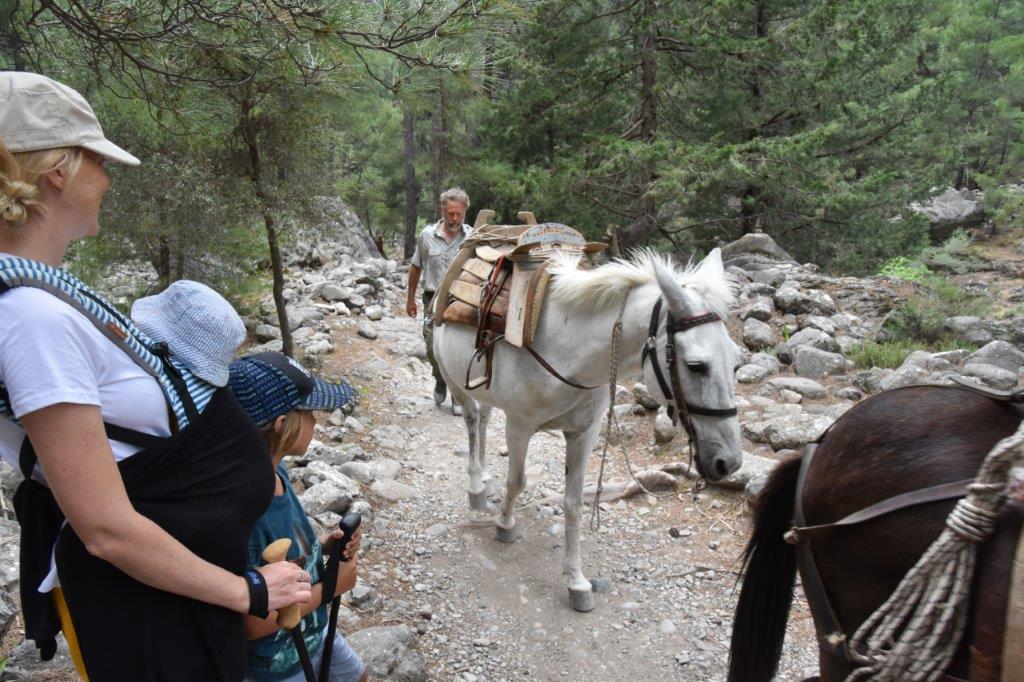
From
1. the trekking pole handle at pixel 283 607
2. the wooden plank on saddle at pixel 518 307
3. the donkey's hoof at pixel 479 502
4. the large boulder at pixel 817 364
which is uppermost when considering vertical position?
the wooden plank on saddle at pixel 518 307

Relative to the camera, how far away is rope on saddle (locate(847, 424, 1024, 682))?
138 centimetres

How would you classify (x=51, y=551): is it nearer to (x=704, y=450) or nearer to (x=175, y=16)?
(x=704, y=450)

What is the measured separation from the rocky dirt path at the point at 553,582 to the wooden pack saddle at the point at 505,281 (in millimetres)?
1304

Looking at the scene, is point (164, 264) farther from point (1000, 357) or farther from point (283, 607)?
point (1000, 357)

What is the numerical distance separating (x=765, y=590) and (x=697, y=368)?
0.89 meters

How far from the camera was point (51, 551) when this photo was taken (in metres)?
1.27

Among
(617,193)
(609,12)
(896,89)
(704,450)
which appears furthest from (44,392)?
(896,89)

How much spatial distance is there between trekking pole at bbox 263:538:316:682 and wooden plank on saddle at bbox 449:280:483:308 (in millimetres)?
2457

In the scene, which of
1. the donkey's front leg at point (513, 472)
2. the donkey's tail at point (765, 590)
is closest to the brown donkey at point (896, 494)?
the donkey's tail at point (765, 590)

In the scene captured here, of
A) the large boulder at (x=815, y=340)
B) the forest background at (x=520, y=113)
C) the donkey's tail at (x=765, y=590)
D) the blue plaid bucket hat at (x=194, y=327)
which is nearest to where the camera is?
the blue plaid bucket hat at (x=194, y=327)

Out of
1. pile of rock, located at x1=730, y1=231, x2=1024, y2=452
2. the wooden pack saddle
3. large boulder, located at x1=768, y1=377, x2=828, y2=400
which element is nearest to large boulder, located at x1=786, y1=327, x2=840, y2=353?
pile of rock, located at x1=730, y1=231, x2=1024, y2=452

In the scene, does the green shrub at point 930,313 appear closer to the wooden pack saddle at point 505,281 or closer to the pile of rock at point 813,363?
the pile of rock at point 813,363

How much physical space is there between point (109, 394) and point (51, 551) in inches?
16.7

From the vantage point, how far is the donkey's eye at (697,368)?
2604mm
